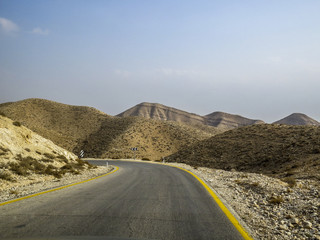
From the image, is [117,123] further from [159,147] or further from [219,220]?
[219,220]

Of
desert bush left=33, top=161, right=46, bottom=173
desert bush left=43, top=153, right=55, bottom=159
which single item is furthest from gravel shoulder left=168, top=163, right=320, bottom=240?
desert bush left=43, top=153, right=55, bottom=159

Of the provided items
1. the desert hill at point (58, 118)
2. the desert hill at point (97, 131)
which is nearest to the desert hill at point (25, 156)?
the desert hill at point (97, 131)

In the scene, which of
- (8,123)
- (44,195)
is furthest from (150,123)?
(44,195)

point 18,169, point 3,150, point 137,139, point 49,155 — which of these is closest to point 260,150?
point 49,155

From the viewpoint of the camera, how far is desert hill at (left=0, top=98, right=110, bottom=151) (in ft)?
246

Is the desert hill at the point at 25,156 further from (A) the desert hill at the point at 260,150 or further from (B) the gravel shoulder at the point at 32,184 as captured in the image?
(A) the desert hill at the point at 260,150

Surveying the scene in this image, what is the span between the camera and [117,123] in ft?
293

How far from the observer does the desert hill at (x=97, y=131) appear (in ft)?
227

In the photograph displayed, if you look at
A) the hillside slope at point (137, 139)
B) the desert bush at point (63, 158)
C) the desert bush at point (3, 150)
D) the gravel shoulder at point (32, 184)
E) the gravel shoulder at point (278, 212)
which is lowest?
the gravel shoulder at point (32, 184)

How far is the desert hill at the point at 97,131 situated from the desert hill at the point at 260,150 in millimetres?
→ 19108

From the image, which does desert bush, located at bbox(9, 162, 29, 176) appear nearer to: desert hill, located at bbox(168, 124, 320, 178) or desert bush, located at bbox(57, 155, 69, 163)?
desert bush, located at bbox(57, 155, 69, 163)

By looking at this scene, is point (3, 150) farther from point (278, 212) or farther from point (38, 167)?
point (278, 212)

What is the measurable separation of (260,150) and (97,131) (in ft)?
184

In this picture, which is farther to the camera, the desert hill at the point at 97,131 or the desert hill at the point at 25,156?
the desert hill at the point at 97,131
